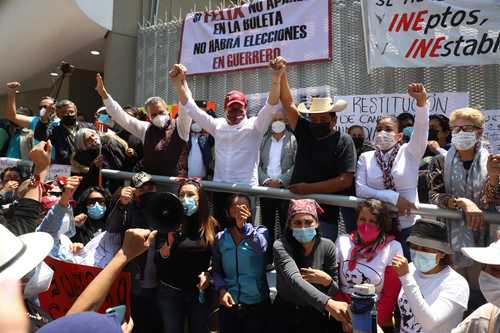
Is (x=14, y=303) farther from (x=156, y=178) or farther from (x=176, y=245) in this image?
(x=156, y=178)

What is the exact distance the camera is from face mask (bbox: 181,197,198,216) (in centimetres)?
380

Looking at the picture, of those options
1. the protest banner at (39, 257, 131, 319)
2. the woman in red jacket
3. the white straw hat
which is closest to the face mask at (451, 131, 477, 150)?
the woman in red jacket

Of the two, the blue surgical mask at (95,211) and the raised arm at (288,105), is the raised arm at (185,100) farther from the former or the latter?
the blue surgical mask at (95,211)

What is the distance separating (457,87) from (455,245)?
3885mm

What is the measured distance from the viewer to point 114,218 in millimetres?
4176

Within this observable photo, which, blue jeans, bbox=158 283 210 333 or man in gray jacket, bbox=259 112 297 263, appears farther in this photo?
man in gray jacket, bbox=259 112 297 263

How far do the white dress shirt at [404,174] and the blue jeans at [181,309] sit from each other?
1.42 metres

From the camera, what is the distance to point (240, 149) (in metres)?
4.31

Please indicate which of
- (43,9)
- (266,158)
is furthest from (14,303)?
(43,9)

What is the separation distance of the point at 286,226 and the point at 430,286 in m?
1.03

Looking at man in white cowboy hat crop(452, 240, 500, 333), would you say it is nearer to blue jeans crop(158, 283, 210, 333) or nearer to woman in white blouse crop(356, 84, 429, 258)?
woman in white blouse crop(356, 84, 429, 258)

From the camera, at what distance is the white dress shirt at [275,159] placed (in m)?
4.93

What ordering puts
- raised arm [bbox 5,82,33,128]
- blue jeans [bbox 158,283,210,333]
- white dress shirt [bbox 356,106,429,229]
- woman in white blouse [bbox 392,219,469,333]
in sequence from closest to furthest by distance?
woman in white blouse [bbox 392,219,469,333]
white dress shirt [bbox 356,106,429,229]
blue jeans [bbox 158,283,210,333]
raised arm [bbox 5,82,33,128]

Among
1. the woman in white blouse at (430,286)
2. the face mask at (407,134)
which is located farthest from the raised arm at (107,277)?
the face mask at (407,134)
